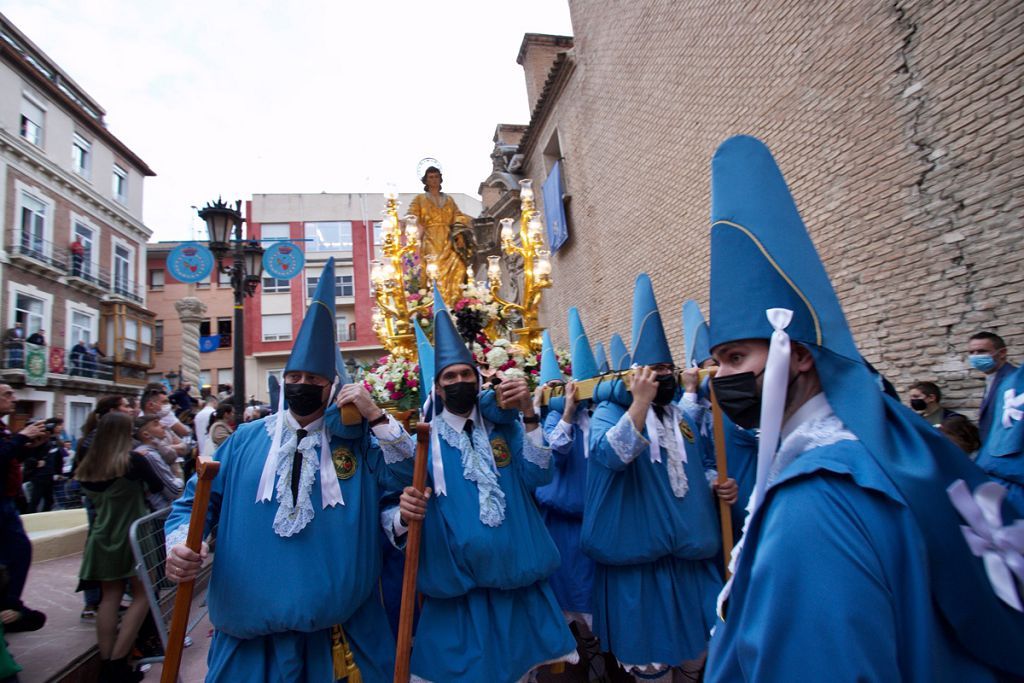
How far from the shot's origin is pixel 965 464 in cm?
123

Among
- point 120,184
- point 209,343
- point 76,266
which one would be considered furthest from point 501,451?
point 120,184

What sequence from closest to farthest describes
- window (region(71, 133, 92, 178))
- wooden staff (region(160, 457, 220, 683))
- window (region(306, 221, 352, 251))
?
1. wooden staff (region(160, 457, 220, 683))
2. window (region(71, 133, 92, 178))
3. window (region(306, 221, 352, 251))

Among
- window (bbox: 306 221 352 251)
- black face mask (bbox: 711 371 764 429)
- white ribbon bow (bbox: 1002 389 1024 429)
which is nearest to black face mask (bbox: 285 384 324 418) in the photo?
black face mask (bbox: 711 371 764 429)

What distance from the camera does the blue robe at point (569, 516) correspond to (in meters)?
3.97

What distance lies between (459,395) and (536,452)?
1.77 ft

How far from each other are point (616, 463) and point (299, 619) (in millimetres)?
1773

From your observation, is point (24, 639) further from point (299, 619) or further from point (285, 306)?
point (285, 306)

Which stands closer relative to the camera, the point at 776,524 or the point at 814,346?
the point at 776,524

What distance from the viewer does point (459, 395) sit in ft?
10.1

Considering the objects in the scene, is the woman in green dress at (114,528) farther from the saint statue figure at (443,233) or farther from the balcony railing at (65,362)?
the balcony railing at (65,362)

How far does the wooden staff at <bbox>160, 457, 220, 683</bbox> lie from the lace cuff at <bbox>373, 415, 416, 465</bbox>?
0.74m

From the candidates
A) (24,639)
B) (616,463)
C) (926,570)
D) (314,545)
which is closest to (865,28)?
(616,463)

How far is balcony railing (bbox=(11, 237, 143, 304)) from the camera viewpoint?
18453 millimetres

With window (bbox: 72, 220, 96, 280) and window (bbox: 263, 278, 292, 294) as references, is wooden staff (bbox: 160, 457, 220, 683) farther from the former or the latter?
window (bbox: 263, 278, 292, 294)
